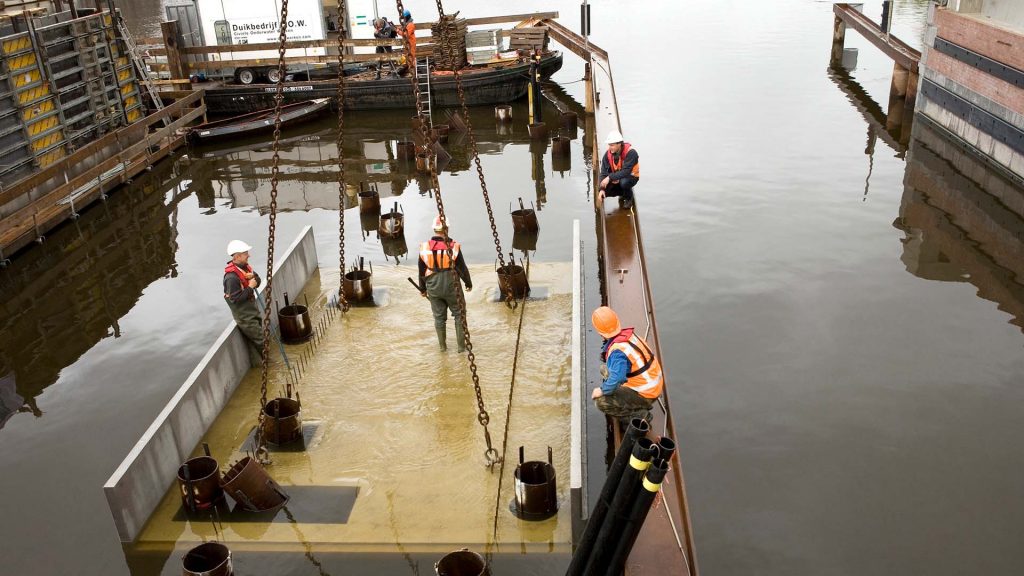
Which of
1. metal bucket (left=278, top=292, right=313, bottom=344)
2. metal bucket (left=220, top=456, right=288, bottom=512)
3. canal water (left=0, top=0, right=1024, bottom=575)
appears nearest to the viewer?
metal bucket (left=220, top=456, right=288, bottom=512)

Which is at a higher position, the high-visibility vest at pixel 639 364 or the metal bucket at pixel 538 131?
the high-visibility vest at pixel 639 364

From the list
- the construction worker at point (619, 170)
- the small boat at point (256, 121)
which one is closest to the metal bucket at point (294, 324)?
the construction worker at point (619, 170)

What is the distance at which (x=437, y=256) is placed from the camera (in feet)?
33.7

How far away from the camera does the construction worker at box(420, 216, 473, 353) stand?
10.2 m

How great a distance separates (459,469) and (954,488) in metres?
5.33

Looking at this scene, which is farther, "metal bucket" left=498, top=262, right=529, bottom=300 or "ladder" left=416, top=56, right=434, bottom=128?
"ladder" left=416, top=56, right=434, bottom=128

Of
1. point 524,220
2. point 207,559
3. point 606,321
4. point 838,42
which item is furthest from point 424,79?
point 207,559

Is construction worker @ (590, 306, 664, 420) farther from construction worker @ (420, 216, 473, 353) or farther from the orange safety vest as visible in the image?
the orange safety vest

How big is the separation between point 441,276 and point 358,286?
247cm

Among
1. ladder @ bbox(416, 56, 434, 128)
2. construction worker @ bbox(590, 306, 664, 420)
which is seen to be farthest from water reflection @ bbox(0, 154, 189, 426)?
construction worker @ bbox(590, 306, 664, 420)

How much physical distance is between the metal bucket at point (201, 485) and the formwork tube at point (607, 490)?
160 inches

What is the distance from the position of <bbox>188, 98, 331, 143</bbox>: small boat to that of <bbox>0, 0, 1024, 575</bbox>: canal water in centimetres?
60

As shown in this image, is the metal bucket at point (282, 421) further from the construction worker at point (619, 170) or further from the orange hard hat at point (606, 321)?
the construction worker at point (619, 170)

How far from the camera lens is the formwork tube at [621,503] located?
5.23m
